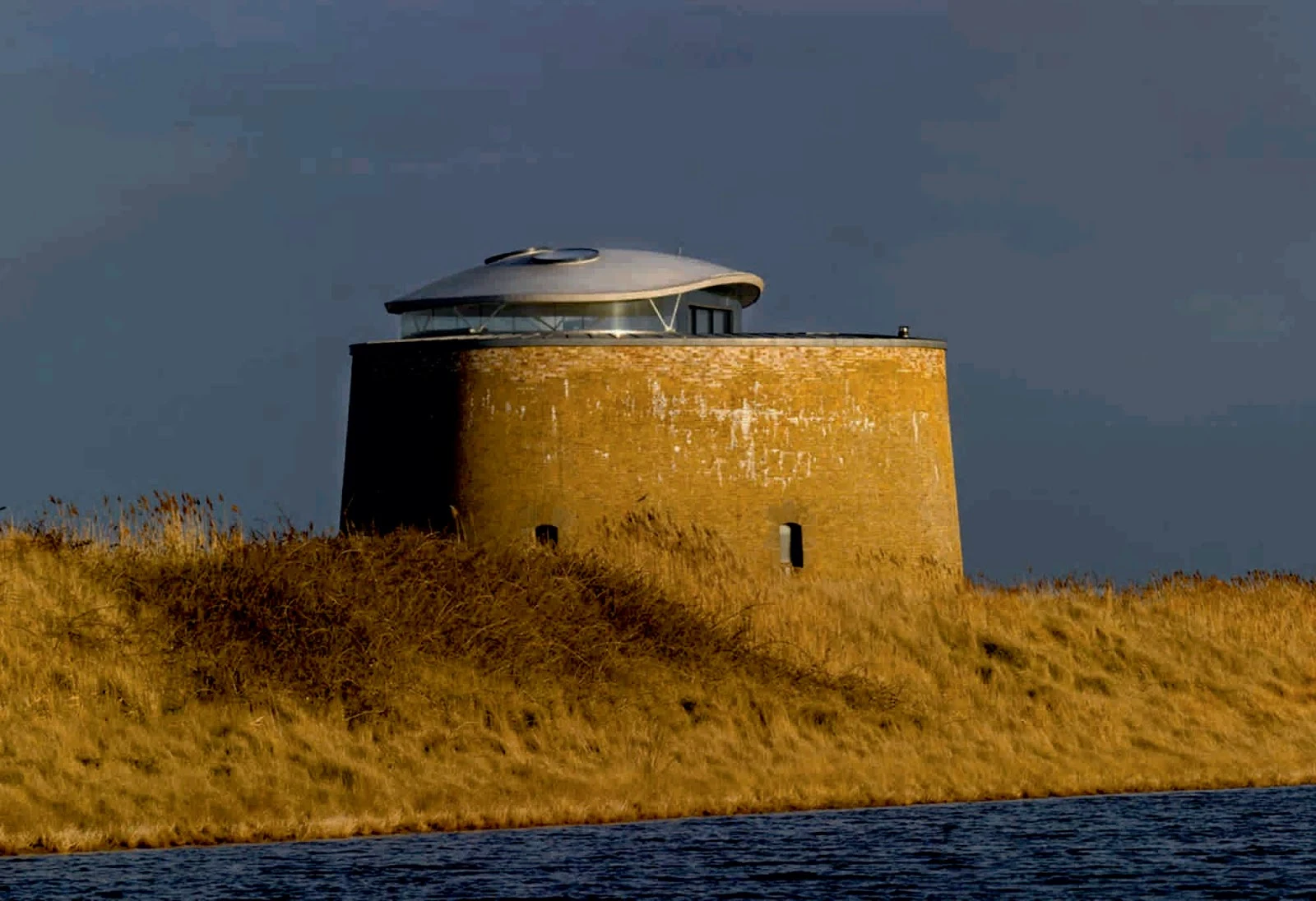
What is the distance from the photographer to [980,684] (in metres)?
30.0

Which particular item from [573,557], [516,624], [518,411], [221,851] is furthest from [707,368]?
[221,851]

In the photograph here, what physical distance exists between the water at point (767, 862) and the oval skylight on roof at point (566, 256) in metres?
16.9

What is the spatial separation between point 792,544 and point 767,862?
16339 millimetres

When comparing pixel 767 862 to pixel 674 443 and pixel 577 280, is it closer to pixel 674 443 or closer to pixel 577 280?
pixel 674 443

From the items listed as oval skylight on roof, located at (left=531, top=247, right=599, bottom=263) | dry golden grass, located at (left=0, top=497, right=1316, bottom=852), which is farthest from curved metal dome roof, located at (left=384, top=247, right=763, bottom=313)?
dry golden grass, located at (left=0, top=497, right=1316, bottom=852)

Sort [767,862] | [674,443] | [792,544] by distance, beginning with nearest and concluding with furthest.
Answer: [767,862]
[674,443]
[792,544]

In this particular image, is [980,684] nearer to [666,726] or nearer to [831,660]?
[831,660]

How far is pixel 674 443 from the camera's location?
3550 centimetres

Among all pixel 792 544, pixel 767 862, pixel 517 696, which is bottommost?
pixel 767 862

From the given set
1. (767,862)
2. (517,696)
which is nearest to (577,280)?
(517,696)

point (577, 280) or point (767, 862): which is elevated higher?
point (577, 280)

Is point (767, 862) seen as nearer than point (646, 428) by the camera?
Yes

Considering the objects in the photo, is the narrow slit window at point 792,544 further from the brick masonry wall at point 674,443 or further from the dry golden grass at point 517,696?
the dry golden grass at point 517,696

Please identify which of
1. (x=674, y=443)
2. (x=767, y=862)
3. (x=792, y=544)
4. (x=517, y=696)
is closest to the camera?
(x=767, y=862)
